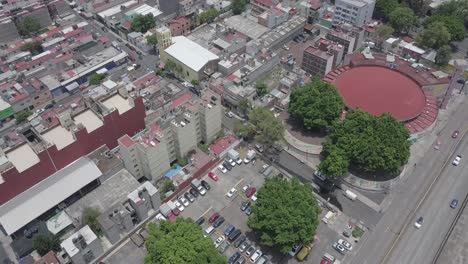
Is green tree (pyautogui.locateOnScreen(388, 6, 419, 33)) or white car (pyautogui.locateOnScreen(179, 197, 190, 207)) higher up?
green tree (pyautogui.locateOnScreen(388, 6, 419, 33))

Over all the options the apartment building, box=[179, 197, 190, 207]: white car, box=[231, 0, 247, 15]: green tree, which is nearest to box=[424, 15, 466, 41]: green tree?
box=[231, 0, 247, 15]: green tree

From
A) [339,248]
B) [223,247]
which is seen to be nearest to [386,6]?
[339,248]

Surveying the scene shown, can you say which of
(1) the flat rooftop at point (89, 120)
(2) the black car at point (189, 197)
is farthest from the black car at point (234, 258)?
(1) the flat rooftop at point (89, 120)

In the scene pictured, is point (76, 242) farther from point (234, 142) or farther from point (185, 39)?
point (185, 39)

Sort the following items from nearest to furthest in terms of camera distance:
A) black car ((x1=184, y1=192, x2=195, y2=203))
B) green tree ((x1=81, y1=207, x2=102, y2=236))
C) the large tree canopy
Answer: green tree ((x1=81, y1=207, x2=102, y2=236)) → the large tree canopy → black car ((x1=184, y1=192, x2=195, y2=203))

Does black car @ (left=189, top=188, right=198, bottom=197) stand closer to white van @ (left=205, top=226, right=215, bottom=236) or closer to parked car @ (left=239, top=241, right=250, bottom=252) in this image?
white van @ (left=205, top=226, right=215, bottom=236)

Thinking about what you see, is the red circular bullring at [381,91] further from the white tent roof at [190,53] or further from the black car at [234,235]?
the black car at [234,235]

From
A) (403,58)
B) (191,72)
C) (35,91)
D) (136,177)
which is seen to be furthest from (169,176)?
(403,58)
